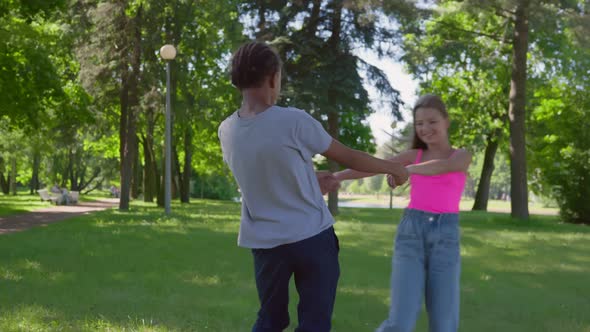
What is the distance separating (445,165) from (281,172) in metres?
1.35

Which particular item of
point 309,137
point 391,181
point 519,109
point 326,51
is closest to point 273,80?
point 309,137

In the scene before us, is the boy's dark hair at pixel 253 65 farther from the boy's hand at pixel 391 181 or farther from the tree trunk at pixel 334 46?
the tree trunk at pixel 334 46

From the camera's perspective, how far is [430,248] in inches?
146

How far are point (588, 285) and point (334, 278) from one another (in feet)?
22.5

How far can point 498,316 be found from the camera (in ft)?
20.9

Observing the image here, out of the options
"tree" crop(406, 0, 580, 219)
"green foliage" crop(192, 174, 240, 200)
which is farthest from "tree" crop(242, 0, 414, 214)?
"green foliage" crop(192, 174, 240, 200)

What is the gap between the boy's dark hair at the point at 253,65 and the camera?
284 cm

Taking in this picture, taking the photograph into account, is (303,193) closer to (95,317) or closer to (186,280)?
(95,317)

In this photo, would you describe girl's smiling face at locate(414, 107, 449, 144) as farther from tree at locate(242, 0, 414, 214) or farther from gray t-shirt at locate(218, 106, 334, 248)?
tree at locate(242, 0, 414, 214)

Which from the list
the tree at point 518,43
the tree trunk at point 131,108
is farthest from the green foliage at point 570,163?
the tree trunk at point 131,108

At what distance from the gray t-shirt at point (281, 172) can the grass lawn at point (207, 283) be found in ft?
9.31

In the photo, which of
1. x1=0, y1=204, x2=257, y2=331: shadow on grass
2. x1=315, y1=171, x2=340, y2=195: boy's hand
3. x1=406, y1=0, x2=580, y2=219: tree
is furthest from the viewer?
x1=406, y1=0, x2=580, y2=219: tree

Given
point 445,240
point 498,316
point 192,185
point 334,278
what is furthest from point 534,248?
point 192,185

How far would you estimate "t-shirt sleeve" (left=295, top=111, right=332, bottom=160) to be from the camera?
277 centimetres
